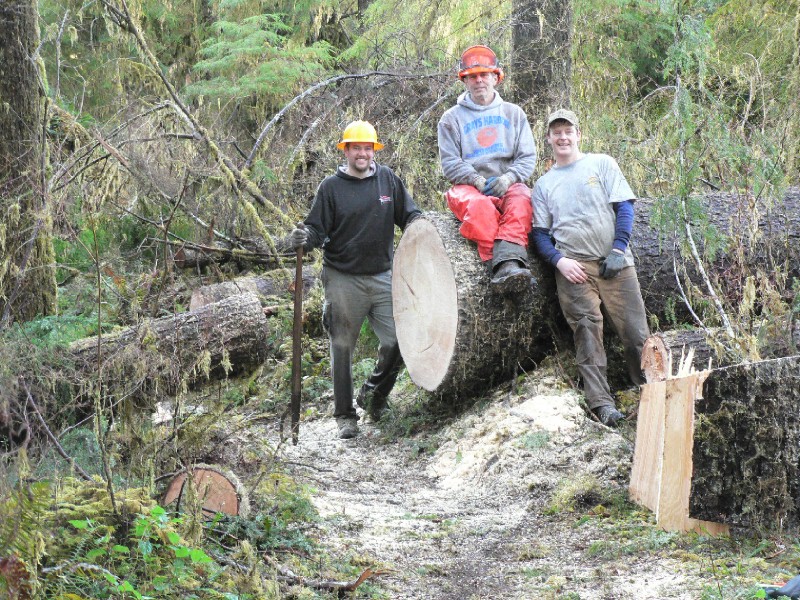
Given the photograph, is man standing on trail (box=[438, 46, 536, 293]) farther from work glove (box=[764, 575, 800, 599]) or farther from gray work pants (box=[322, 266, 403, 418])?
work glove (box=[764, 575, 800, 599])

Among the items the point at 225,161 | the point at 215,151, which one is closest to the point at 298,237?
the point at 215,151

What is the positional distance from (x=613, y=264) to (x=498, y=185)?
112cm

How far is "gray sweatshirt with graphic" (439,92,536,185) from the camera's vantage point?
7531mm

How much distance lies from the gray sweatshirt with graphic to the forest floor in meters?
1.74

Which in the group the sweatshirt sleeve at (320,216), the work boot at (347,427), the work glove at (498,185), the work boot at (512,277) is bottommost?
the work boot at (347,427)

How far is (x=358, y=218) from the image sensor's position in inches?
310

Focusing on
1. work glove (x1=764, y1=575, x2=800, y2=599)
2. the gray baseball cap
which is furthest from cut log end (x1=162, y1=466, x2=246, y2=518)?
the gray baseball cap

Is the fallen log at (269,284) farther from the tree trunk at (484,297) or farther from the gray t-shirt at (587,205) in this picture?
the gray t-shirt at (587,205)

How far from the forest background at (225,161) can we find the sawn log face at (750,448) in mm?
993

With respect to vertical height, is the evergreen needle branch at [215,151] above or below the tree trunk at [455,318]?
above

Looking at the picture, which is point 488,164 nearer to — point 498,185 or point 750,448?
point 498,185

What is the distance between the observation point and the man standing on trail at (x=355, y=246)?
786 centimetres

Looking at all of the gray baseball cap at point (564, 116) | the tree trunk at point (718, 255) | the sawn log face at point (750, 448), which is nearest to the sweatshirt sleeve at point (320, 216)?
the gray baseball cap at point (564, 116)

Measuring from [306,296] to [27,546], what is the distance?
7.50m
